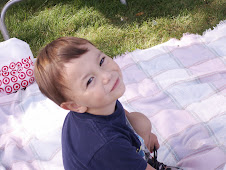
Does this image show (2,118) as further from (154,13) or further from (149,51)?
(154,13)

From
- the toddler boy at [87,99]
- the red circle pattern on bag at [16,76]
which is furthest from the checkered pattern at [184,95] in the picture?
the red circle pattern on bag at [16,76]

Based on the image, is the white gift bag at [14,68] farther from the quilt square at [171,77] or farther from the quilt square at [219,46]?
the quilt square at [219,46]

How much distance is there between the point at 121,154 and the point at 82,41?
0.43 m

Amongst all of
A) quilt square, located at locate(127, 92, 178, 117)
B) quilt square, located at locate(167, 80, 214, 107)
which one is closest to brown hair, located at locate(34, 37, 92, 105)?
quilt square, located at locate(127, 92, 178, 117)

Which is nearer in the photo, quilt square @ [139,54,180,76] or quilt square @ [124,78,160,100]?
quilt square @ [124,78,160,100]

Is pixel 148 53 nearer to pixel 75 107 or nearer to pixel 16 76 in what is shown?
pixel 16 76

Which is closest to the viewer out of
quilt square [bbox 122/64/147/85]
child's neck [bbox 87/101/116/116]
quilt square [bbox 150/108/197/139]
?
child's neck [bbox 87/101/116/116]

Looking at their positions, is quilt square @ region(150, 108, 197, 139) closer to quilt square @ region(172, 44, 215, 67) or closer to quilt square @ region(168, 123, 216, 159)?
quilt square @ region(168, 123, 216, 159)

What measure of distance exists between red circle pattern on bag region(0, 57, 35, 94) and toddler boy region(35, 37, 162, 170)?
129 cm

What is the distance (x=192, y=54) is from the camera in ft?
7.78

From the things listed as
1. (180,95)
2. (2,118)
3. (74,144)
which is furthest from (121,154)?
(2,118)

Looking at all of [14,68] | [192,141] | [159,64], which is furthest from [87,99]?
[14,68]

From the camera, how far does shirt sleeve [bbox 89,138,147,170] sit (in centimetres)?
106

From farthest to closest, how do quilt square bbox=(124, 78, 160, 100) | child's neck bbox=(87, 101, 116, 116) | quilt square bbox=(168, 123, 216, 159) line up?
quilt square bbox=(124, 78, 160, 100)
quilt square bbox=(168, 123, 216, 159)
child's neck bbox=(87, 101, 116, 116)
